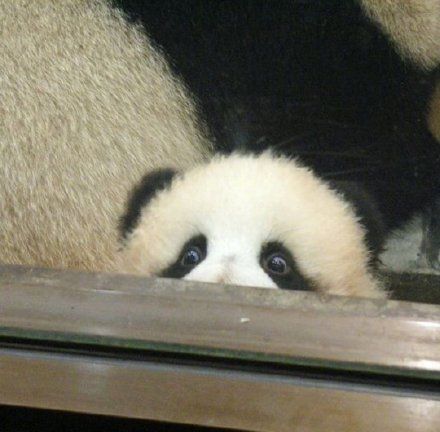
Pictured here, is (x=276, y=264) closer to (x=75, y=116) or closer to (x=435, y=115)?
(x=435, y=115)

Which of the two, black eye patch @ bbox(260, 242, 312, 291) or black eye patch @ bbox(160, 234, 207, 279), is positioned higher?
black eye patch @ bbox(260, 242, 312, 291)

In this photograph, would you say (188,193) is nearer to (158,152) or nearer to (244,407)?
(158,152)

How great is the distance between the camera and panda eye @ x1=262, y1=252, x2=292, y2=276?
87 cm

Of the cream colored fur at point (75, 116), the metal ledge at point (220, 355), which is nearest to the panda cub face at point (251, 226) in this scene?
the cream colored fur at point (75, 116)

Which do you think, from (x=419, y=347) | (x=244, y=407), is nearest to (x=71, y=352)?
(x=244, y=407)

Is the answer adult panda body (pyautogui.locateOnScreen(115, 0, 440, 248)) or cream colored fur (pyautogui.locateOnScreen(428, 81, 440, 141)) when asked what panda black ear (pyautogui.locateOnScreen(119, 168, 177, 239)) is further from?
cream colored fur (pyautogui.locateOnScreen(428, 81, 440, 141))

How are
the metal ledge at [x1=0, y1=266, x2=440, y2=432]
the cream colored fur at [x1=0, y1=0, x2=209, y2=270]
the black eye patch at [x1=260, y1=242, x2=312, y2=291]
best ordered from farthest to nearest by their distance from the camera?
1. the cream colored fur at [x1=0, y1=0, x2=209, y2=270]
2. the black eye patch at [x1=260, y1=242, x2=312, y2=291]
3. the metal ledge at [x1=0, y1=266, x2=440, y2=432]

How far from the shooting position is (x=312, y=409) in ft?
2.05

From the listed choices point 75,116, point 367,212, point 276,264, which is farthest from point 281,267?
point 75,116

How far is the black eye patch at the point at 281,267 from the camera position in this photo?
2.78 ft

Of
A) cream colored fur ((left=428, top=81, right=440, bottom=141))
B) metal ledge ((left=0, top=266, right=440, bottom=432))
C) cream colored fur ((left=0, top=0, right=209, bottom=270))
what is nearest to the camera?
metal ledge ((left=0, top=266, right=440, bottom=432))

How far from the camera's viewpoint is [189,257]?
895 millimetres

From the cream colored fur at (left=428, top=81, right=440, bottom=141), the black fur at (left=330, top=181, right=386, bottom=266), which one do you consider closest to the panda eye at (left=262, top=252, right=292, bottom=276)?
the black fur at (left=330, top=181, right=386, bottom=266)

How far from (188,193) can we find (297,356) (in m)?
0.36
